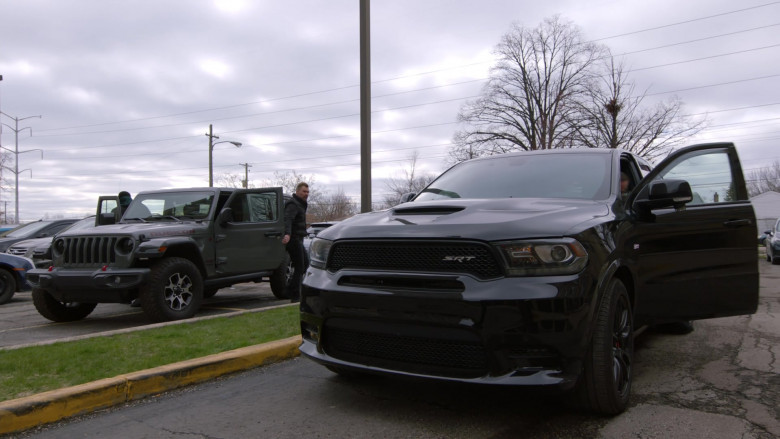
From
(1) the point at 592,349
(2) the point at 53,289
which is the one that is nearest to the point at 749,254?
(1) the point at 592,349

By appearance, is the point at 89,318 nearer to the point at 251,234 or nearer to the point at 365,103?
the point at 251,234

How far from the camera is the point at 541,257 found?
113 inches

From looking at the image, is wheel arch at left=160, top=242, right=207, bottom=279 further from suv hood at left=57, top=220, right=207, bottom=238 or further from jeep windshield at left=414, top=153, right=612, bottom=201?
jeep windshield at left=414, top=153, right=612, bottom=201

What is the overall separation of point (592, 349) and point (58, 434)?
3100 mm

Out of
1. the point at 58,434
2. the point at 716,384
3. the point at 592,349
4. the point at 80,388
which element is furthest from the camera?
the point at 716,384

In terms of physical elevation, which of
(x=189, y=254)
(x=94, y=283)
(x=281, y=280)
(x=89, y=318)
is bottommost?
(x=89, y=318)

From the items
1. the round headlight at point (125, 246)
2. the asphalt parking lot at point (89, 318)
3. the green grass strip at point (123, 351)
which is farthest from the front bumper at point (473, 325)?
the round headlight at point (125, 246)

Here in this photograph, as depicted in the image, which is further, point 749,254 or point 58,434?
point 749,254

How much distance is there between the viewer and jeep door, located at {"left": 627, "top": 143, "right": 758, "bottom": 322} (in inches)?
153

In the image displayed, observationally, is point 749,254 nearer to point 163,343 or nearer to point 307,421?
point 307,421

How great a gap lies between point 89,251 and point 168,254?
919mm

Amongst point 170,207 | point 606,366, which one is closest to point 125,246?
point 170,207

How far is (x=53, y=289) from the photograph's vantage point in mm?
6820

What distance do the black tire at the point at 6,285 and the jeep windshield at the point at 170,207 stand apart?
3659 mm
